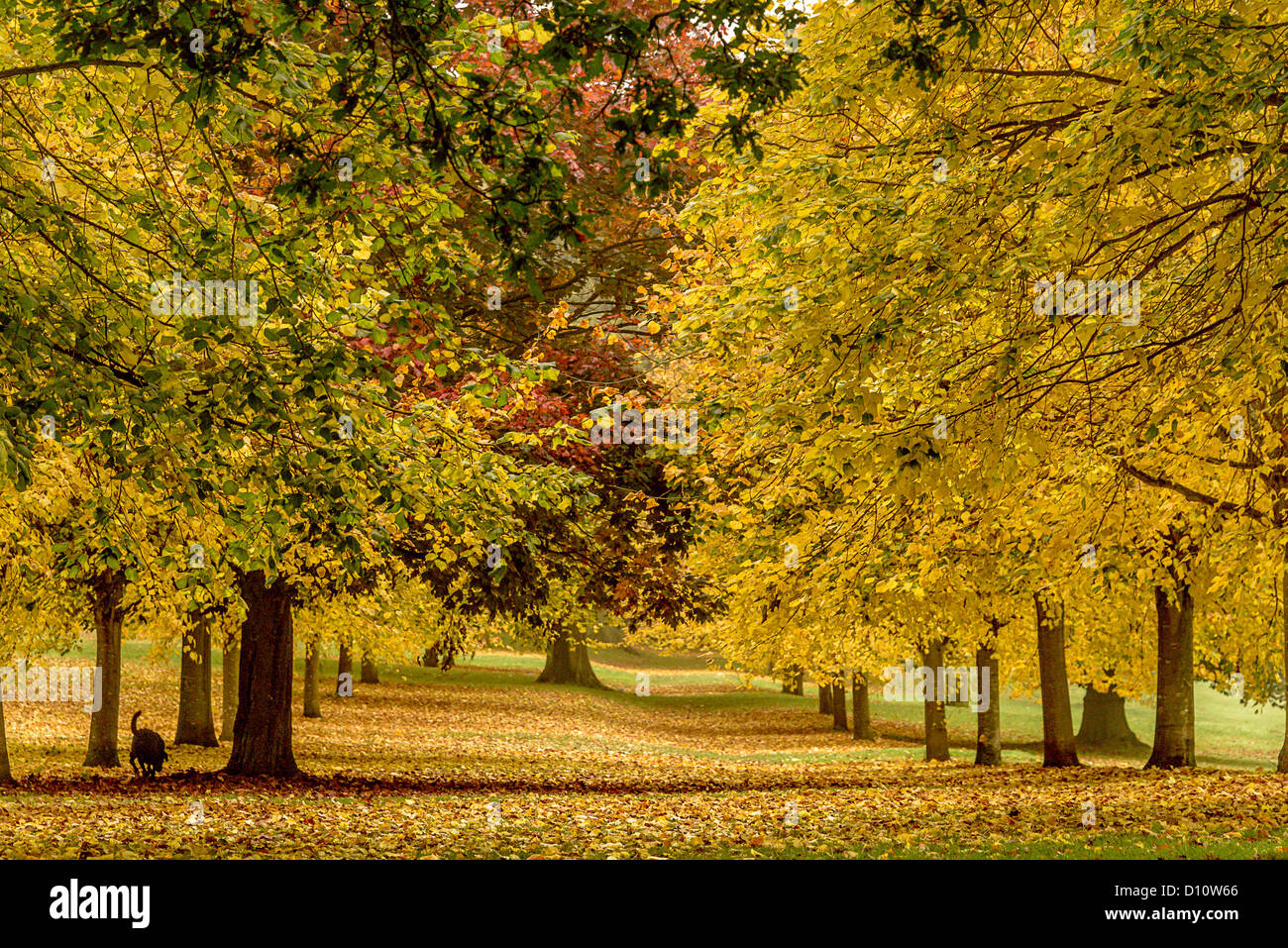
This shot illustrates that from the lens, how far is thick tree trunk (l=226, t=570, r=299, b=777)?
1616 centimetres

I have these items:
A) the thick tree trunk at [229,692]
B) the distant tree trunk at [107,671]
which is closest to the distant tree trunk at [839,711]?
the thick tree trunk at [229,692]

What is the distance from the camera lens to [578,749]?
96.0 feet

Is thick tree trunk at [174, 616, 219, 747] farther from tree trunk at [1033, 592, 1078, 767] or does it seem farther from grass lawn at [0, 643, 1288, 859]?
tree trunk at [1033, 592, 1078, 767]

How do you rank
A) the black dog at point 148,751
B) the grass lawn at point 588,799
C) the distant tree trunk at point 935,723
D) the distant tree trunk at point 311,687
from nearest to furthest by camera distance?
the grass lawn at point 588,799 < the black dog at point 148,751 < the distant tree trunk at point 935,723 < the distant tree trunk at point 311,687

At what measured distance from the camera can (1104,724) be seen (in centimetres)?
3584

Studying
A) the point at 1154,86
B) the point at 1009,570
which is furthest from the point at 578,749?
the point at 1154,86

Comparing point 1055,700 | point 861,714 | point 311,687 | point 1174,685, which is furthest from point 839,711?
point 1174,685

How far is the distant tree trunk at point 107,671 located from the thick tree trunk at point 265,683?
463 centimetres

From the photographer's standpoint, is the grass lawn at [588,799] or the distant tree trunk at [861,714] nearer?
the grass lawn at [588,799]

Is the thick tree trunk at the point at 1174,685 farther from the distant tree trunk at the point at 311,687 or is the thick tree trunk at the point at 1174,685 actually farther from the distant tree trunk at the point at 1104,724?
the distant tree trunk at the point at 311,687

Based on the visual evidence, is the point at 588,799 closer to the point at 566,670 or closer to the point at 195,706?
the point at 195,706

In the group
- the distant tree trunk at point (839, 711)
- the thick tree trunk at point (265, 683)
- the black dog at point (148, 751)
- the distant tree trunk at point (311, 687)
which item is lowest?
the distant tree trunk at point (839, 711)

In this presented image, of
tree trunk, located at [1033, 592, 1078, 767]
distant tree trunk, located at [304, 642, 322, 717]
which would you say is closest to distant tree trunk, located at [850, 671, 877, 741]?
tree trunk, located at [1033, 592, 1078, 767]

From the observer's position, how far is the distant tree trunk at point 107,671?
65.7ft
